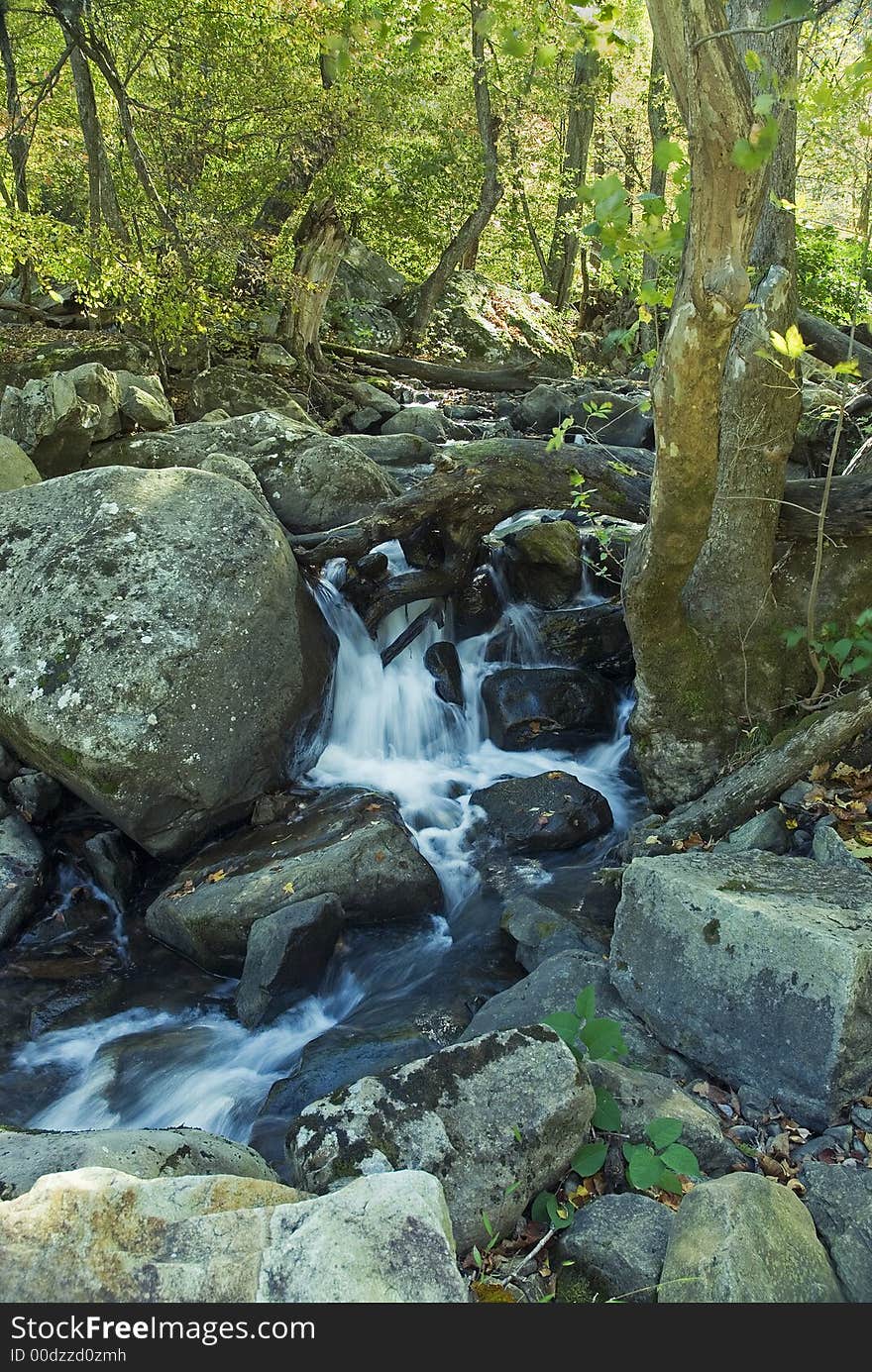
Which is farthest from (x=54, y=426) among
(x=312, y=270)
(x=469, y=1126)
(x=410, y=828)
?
(x=469, y=1126)

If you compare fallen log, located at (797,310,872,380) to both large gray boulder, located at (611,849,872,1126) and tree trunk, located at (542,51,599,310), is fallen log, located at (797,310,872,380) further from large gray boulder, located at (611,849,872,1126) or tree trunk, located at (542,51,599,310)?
tree trunk, located at (542,51,599,310)

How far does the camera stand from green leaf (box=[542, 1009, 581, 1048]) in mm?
3577

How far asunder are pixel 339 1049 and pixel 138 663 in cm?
282

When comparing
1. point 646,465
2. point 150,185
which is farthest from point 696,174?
point 150,185

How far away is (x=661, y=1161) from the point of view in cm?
305

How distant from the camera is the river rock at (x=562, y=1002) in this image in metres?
4.08

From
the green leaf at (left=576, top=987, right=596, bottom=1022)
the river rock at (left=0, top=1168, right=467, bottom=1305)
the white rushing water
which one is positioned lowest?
the white rushing water

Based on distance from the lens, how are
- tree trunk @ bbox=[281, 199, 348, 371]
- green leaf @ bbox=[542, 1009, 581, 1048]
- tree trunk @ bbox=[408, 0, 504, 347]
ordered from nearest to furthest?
green leaf @ bbox=[542, 1009, 581, 1048]
tree trunk @ bbox=[281, 199, 348, 371]
tree trunk @ bbox=[408, 0, 504, 347]

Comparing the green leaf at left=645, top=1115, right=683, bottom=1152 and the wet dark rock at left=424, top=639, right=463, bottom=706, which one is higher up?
the green leaf at left=645, top=1115, right=683, bottom=1152

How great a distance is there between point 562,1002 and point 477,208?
54.8 ft

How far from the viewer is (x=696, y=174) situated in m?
4.06

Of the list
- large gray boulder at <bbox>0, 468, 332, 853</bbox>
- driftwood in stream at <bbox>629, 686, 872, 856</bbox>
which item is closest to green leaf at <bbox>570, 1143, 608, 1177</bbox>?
driftwood in stream at <bbox>629, 686, 872, 856</bbox>

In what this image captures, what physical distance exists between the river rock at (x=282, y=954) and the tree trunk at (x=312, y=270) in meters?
10.8

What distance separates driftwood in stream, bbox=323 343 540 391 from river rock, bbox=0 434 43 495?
30.4 feet
